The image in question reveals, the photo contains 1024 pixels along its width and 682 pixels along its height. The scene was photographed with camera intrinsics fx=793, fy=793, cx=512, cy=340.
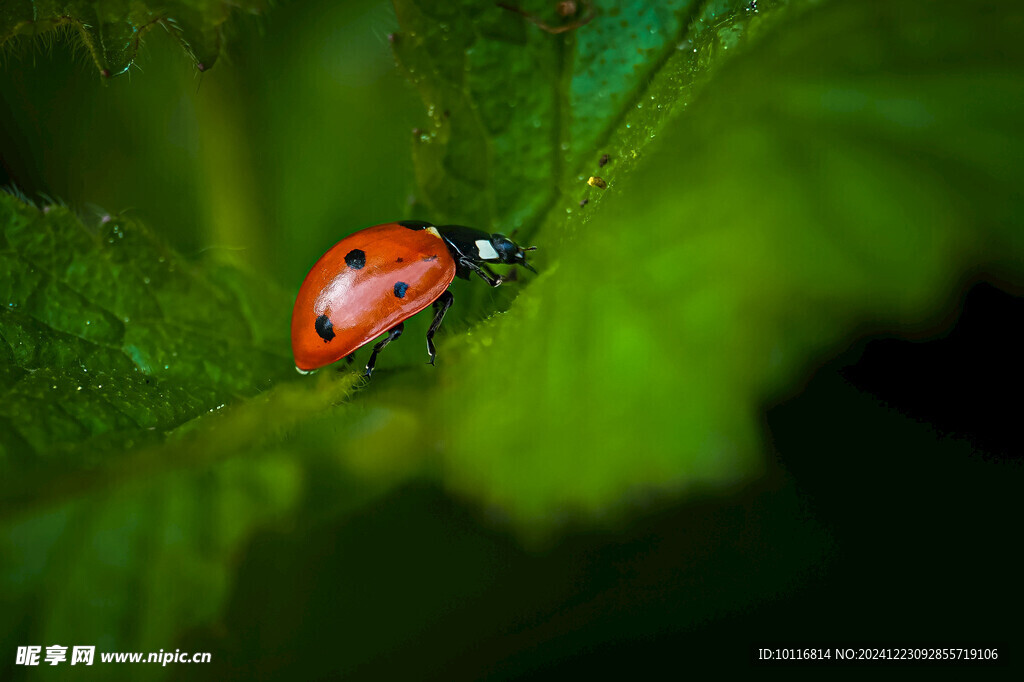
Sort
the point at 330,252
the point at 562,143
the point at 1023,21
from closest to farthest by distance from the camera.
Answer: the point at 1023,21
the point at 562,143
the point at 330,252

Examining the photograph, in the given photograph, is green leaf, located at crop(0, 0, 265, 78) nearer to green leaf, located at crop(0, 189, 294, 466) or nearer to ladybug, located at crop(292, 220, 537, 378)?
green leaf, located at crop(0, 189, 294, 466)

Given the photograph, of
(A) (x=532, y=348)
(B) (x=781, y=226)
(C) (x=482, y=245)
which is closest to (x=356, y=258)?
(C) (x=482, y=245)

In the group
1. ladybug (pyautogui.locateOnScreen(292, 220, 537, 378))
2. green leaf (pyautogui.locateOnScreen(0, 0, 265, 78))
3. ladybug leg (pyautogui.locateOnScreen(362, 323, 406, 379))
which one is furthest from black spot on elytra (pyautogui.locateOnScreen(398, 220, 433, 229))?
green leaf (pyautogui.locateOnScreen(0, 0, 265, 78))

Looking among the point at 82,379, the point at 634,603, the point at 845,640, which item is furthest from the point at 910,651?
the point at 82,379

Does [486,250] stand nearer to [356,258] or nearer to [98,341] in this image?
[356,258]

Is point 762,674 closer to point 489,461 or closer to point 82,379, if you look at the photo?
point 489,461

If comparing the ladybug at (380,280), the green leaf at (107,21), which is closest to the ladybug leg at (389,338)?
the ladybug at (380,280)

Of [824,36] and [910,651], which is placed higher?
[824,36]

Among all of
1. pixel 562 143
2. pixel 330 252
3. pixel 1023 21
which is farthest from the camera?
pixel 330 252
